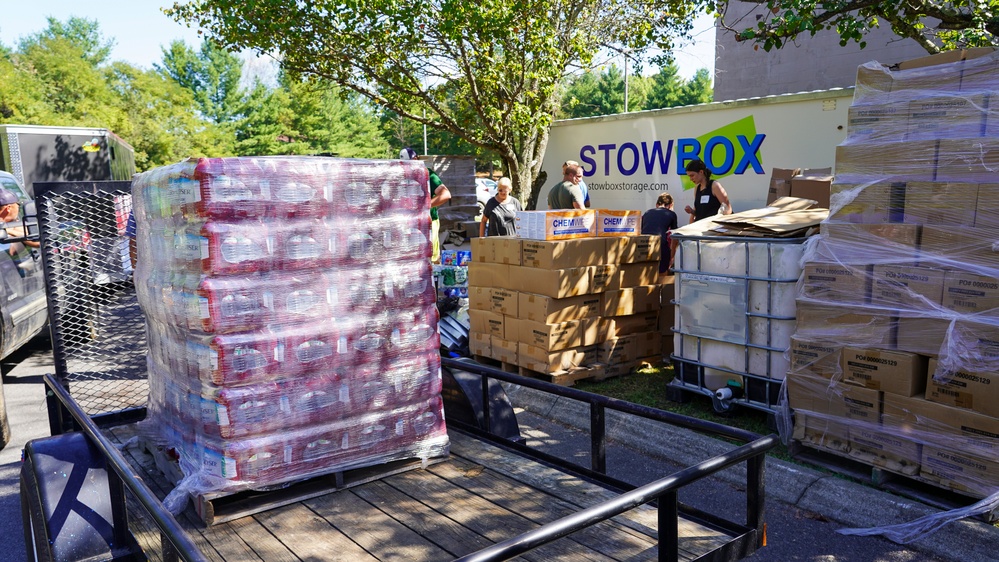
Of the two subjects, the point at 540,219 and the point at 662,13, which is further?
the point at 662,13

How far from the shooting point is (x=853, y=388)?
496cm

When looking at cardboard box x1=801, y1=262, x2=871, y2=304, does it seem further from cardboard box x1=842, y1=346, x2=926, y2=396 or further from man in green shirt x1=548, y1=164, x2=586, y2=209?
man in green shirt x1=548, y1=164, x2=586, y2=209

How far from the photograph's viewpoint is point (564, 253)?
709cm

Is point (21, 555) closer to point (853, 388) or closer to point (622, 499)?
point (622, 499)

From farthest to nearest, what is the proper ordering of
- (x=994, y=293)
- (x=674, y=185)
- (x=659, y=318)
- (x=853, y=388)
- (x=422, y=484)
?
(x=674, y=185), (x=659, y=318), (x=853, y=388), (x=994, y=293), (x=422, y=484)

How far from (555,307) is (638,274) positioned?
1140 mm

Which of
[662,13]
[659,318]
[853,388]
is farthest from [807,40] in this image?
[853,388]

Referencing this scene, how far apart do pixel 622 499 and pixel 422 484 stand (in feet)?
4.23

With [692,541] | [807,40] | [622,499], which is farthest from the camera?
[807,40]

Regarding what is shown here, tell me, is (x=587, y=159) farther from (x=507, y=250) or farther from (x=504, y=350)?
(x=504, y=350)

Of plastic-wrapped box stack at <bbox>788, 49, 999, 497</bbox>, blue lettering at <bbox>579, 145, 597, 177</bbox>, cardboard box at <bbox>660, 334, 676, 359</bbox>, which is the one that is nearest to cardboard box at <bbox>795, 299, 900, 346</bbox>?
plastic-wrapped box stack at <bbox>788, 49, 999, 497</bbox>

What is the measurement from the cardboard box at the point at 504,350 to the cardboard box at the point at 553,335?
0.32 m

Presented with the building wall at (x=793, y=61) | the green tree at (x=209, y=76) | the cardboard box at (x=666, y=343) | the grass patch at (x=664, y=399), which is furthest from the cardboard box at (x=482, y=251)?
the green tree at (x=209, y=76)

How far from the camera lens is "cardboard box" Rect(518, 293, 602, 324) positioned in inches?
282
